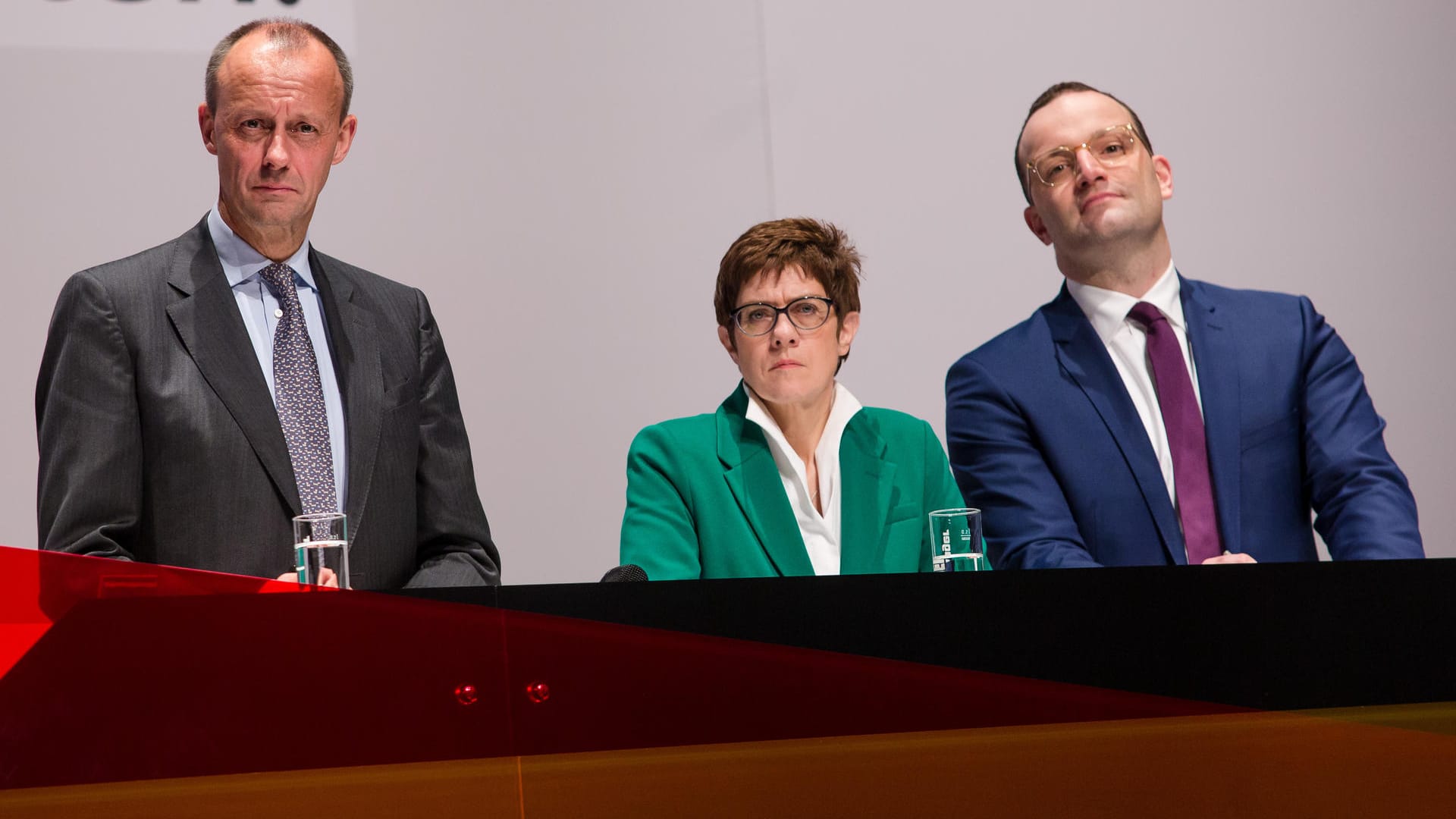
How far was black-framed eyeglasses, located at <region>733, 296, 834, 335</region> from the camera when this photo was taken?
248 centimetres

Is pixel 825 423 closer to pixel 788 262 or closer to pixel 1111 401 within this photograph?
pixel 788 262

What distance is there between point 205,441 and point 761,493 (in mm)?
894

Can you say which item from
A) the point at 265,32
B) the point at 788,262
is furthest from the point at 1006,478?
the point at 265,32

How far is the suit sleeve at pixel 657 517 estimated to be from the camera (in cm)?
229

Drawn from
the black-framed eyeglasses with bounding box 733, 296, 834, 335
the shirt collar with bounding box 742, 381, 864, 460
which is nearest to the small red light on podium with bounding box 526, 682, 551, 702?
the shirt collar with bounding box 742, 381, 864, 460

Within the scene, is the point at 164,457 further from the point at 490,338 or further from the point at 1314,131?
the point at 1314,131

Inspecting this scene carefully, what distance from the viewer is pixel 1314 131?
375 centimetres

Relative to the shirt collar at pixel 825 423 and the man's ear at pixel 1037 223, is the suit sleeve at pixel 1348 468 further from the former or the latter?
the shirt collar at pixel 825 423

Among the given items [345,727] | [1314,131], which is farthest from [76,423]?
[1314,131]

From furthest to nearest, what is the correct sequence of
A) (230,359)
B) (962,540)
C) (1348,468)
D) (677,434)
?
(1348,468)
(677,434)
(230,359)
(962,540)

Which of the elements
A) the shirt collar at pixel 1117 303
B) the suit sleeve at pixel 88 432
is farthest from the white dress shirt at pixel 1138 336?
the suit sleeve at pixel 88 432

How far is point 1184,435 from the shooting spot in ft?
8.61

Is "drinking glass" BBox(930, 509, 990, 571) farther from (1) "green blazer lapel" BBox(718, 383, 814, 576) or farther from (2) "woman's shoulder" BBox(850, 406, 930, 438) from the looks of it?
(2) "woman's shoulder" BBox(850, 406, 930, 438)

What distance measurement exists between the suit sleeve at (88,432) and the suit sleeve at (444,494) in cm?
44
